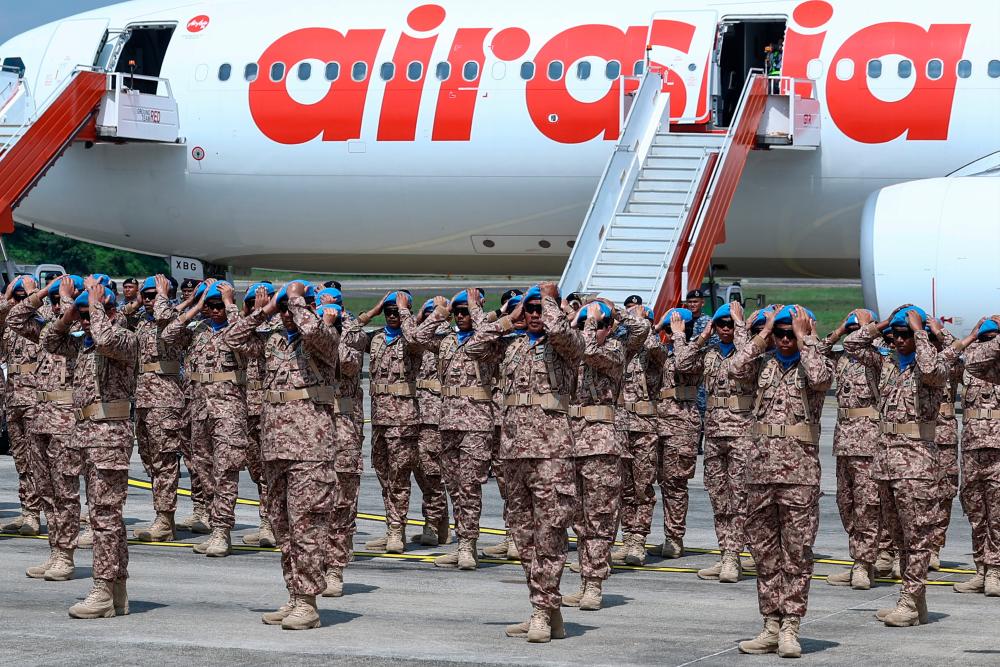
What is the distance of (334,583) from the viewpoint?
12391mm

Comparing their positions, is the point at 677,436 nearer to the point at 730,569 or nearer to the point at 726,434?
the point at 726,434

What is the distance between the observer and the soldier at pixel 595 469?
38.8 ft

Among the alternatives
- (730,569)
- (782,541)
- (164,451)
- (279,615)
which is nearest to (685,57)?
(164,451)

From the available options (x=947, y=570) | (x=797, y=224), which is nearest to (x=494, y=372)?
(x=947, y=570)

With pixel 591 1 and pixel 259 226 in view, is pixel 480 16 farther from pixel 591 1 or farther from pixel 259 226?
pixel 259 226

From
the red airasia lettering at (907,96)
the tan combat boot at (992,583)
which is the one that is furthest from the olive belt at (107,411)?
the red airasia lettering at (907,96)

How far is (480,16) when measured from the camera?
82.0 ft

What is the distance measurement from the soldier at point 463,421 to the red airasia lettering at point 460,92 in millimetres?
10650

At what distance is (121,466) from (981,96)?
15.8 metres

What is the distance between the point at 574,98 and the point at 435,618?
1400 cm

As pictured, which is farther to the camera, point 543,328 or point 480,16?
point 480,16

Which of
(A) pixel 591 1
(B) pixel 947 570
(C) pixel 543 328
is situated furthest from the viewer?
(A) pixel 591 1

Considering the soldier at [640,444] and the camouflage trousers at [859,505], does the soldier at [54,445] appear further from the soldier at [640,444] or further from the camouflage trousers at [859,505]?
the camouflage trousers at [859,505]

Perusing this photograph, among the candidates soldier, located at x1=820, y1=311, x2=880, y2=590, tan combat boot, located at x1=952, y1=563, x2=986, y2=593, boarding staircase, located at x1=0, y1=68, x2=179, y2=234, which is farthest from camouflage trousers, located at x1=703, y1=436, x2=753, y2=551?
boarding staircase, located at x1=0, y1=68, x2=179, y2=234
